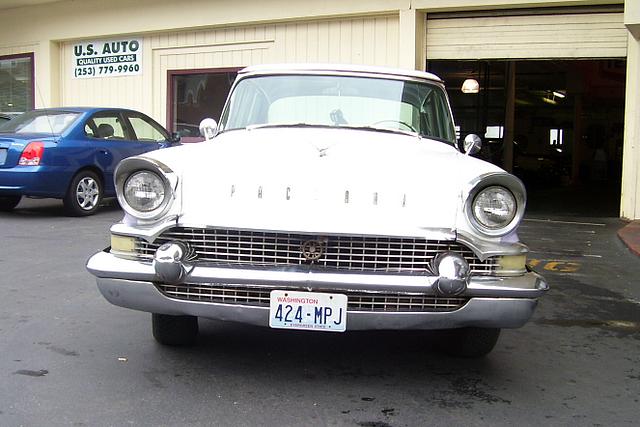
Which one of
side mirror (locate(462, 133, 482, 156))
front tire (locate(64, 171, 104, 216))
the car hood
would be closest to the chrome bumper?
the car hood

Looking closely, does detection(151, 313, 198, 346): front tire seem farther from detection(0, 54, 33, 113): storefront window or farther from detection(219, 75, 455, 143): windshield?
detection(0, 54, 33, 113): storefront window

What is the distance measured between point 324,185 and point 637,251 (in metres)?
5.49

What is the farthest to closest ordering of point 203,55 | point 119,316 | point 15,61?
point 15,61
point 203,55
point 119,316

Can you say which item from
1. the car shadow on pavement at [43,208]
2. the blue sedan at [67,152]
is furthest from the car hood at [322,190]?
the car shadow on pavement at [43,208]

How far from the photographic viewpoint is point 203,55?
42.7 ft

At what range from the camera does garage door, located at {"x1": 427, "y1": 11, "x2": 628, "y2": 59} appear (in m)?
10.0

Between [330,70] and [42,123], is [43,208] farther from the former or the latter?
[330,70]

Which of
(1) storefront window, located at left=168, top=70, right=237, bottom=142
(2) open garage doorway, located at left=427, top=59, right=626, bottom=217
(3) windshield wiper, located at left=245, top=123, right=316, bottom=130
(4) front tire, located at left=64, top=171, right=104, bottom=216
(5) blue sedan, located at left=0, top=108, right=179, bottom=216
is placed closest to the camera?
(3) windshield wiper, located at left=245, top=123, right=316, bottom=130

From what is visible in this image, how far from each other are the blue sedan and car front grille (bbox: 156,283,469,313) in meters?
6.09

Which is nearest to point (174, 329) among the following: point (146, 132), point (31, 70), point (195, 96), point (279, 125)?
point (279, 125)

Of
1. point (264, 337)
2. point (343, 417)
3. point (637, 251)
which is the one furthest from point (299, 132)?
point (637, 251)

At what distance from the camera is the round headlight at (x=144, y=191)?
318 cm

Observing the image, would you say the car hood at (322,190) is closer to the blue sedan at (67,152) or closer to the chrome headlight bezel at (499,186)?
the chrome headlight bezel at (499,186)

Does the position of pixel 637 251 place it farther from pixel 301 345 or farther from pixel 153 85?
pixel 153 85
